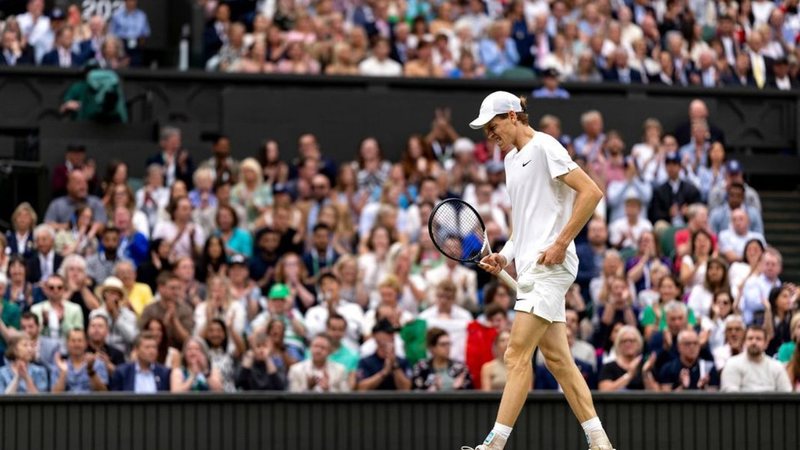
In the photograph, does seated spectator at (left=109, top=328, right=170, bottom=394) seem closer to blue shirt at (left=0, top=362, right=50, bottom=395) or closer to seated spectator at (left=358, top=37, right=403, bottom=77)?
blue shirt at (left=0, top=362, right=50, bottom=395)

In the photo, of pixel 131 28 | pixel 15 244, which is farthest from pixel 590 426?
pixel 131 28

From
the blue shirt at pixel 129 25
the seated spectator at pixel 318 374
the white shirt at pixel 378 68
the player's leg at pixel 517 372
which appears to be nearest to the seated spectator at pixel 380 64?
the white shirt at pixel 378 68

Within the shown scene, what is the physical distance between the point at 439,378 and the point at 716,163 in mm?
6567

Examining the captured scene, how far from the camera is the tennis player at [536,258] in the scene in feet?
37.8

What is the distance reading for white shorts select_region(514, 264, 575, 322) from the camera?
1152 centimetres

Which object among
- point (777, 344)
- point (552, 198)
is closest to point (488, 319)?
point (777, 344)

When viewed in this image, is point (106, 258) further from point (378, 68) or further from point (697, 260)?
point (378, 68)

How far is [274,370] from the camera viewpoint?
16.2 meters

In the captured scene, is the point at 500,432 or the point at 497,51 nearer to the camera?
the point at 500,432

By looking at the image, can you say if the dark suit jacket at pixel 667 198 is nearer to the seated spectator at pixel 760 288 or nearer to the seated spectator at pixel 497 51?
the seated spectator at pixel 760 288

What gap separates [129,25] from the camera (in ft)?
82.3

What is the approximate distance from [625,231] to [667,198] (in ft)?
3.58

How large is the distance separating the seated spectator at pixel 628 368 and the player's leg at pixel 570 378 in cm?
446

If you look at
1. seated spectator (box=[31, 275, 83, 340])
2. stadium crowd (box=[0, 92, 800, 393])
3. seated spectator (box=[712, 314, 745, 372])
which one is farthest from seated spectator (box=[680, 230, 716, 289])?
seated spectator (box=[31, 275, 83, 340])
